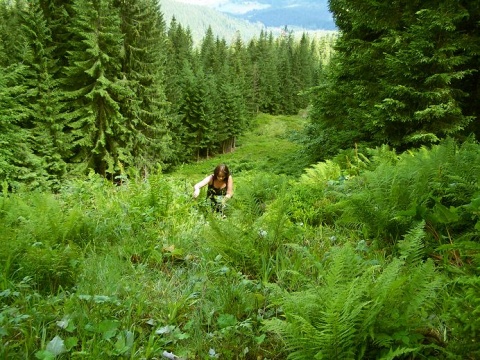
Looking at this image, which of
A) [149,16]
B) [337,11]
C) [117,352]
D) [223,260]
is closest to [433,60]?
[337,11]

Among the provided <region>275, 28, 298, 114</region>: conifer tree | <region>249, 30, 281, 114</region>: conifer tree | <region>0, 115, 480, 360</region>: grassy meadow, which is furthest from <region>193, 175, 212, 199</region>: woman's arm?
<region>275, 28, 298, 114</region>: conifer tree

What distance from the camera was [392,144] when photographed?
26.2 ft

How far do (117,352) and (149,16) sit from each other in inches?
1143

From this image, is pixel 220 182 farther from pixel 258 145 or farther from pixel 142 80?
pixel 258 145

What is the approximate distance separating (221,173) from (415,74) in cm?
479

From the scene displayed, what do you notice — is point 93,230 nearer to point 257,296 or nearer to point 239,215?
point 239,215

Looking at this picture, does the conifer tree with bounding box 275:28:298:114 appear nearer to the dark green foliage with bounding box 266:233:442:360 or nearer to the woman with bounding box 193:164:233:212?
the woman with bounding box 193:164:233:212

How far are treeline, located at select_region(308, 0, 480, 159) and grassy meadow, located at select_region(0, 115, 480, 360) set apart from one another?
9.98 feet

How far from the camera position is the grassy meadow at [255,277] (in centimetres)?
185

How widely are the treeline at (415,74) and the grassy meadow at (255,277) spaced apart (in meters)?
3.04

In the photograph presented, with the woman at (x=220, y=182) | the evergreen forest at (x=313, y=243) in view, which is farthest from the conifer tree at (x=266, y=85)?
the woman at (x=220, y=182)

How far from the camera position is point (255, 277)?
294 cm

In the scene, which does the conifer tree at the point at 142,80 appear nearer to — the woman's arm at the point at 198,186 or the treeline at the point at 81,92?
the treeline at the point at 81,92

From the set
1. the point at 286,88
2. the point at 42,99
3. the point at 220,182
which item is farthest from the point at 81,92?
the point at 286,88
